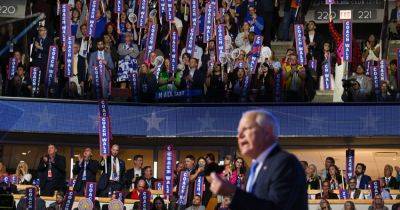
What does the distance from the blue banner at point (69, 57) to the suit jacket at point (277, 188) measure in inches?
712

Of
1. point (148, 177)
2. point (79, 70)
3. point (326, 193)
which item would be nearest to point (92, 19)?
point (79, 70)

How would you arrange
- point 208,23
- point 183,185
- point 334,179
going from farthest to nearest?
1. point 208,23
2. point 334,179
3. point 183,185

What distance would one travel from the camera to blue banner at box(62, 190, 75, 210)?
63.9 ft

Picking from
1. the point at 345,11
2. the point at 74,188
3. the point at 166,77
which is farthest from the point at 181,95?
the point at 345,11

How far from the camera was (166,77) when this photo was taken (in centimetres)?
2350

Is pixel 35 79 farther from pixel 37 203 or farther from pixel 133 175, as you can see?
pixel 37 203

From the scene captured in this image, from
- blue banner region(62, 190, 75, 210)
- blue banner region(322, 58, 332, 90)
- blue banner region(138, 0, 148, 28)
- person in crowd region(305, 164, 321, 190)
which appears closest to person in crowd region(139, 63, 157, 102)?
blue banner region(138, 0, 148, 28)

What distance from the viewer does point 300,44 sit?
76.4 feet

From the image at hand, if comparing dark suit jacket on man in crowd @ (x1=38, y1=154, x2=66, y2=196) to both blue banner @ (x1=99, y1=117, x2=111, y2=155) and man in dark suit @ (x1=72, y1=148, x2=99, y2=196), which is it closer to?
man in dark suit @ (x1=72, y1=148, x2=99, y2=196)

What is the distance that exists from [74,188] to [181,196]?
2233mm

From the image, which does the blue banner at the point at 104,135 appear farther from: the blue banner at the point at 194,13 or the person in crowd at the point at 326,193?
the person in crowd at the point at 326,193

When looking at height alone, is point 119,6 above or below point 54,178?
above

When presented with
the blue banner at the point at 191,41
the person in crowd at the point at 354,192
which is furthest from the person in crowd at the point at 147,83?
the person in crowd at the point at 354,192

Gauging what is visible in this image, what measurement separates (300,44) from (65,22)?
17.4 ft
